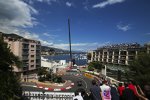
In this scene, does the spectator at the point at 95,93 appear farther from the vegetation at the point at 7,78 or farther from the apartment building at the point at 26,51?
the apartment building at the point at 26,51

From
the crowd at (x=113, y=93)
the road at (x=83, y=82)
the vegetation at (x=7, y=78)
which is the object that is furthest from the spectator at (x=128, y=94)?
the road at (x=83, y=82)

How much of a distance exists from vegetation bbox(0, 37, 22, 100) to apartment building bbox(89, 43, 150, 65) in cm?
6627

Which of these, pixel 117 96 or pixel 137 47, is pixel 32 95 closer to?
pixel 117 96

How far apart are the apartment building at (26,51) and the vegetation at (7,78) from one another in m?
57.1

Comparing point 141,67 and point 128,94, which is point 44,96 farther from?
point 141,67

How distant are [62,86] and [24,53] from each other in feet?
85.0

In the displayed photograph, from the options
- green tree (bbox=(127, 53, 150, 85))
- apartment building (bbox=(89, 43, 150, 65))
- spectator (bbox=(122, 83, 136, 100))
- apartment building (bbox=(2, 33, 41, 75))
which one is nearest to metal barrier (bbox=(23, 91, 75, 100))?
spectator (bbox=(122, 83, 136, 100))

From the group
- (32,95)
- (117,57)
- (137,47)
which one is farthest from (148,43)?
(32,95)

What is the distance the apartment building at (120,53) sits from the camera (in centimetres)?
8325

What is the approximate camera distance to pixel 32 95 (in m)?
15.2

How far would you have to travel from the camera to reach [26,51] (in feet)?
252

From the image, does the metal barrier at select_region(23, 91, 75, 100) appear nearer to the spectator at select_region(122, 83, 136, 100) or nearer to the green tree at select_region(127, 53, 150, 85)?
the spectator at select_region(122, 83, 136, 100)

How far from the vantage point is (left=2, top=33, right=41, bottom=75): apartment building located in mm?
71750

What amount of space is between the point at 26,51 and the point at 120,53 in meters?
42.9
